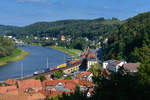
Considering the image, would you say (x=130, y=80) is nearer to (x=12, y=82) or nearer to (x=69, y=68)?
(x=12, y=82)

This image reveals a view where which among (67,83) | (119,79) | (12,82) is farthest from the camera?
(12,82)

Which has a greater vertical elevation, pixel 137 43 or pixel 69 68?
pixel 137 43

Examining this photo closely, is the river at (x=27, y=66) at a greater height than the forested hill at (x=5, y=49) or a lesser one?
lesser

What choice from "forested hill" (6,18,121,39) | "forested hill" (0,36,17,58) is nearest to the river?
"forested hill" (0,36,17,58)

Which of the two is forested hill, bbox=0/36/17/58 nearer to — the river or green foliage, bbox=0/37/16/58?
green foliage, bbox=0/37/16/58

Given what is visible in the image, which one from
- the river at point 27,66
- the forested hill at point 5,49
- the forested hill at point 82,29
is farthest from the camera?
the forested hill at point 82,29

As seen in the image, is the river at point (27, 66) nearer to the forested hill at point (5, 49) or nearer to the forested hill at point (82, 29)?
the forested hill at point (5, 49)

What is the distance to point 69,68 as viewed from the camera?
22.3 metres

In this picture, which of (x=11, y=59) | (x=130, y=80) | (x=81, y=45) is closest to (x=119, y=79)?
(x=130, y=80)

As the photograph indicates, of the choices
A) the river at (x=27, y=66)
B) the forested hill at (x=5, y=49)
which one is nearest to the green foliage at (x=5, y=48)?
the forested hill at (x=5, y=49)

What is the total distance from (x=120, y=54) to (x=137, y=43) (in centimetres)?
166

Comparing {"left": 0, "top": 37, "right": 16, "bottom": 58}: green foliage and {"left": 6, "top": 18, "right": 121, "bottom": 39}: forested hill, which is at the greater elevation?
{"left": 6, "top": 18, "right": 121, "bottom": 39}: forested hill

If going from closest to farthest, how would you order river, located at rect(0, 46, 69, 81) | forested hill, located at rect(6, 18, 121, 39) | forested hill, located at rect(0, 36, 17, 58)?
river, located at rect(0, 46, 69, 81)
forested hill, located at rect(0, 36, 17, 58)
forested hill, located at rect(6, 18, 121, 39)

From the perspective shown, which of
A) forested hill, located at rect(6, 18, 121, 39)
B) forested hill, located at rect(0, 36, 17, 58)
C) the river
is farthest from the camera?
forested hill, located at rect(6, 18, 121, 39)
